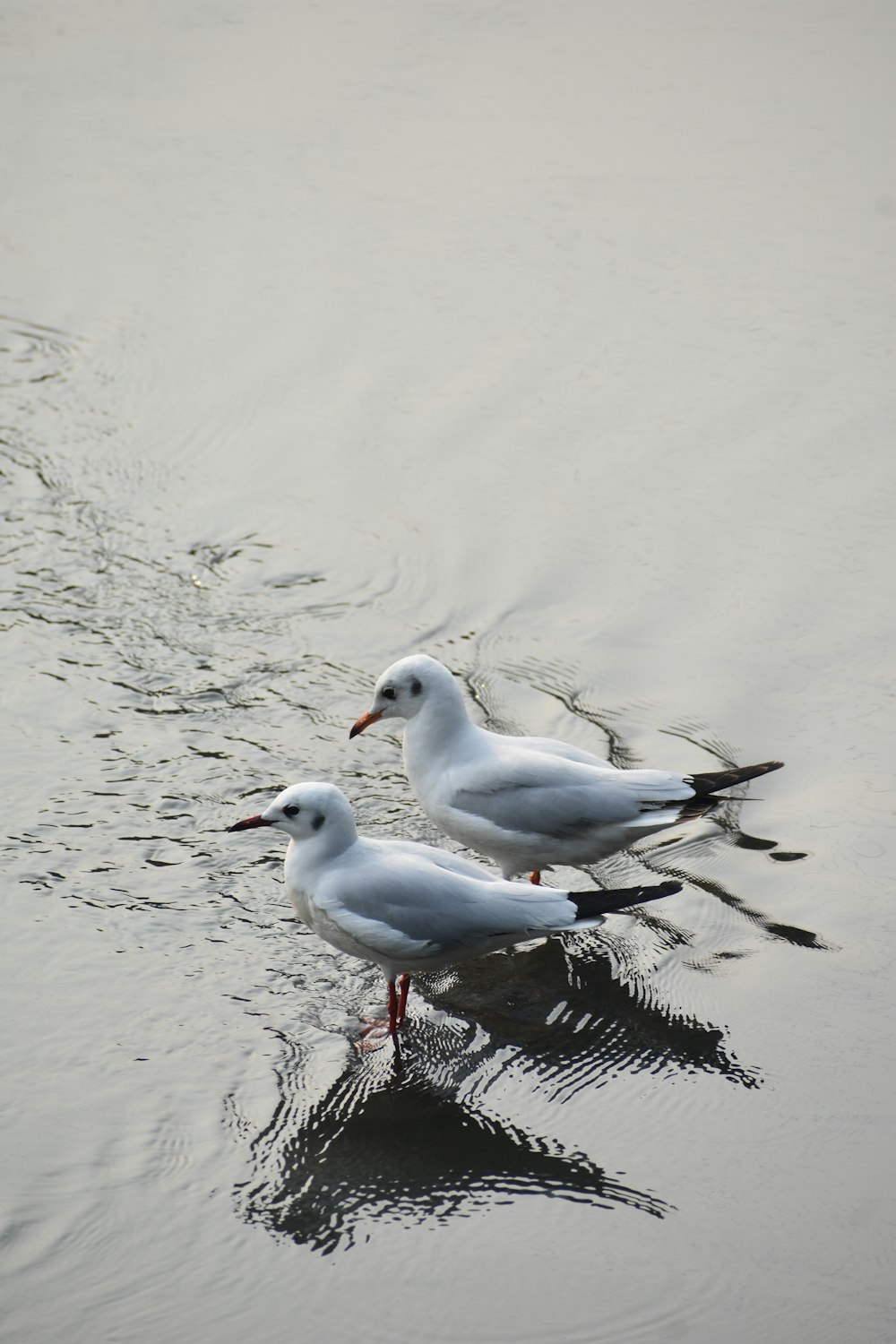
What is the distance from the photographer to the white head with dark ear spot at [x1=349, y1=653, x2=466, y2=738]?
5203mm

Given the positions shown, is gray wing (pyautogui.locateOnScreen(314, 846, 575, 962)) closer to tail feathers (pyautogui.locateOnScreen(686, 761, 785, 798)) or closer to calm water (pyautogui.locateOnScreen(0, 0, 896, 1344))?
calm water (pyautogui.locateOnScreen(0, 0, 896, 1344))

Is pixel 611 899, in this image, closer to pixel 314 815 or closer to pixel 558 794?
pixel 558 794

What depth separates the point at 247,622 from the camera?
657cm

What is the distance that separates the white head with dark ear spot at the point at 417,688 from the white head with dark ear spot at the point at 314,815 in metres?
0.68

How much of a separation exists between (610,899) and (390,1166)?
0.98m

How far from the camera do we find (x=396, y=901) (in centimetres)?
444

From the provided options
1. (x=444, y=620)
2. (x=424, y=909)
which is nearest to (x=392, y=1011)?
(x=424, y=909)

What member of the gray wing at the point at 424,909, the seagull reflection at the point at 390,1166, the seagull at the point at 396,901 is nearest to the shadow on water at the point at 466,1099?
the seagull reflection at the point at 390,1166

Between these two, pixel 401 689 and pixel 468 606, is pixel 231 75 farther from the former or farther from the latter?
pixel 401 689

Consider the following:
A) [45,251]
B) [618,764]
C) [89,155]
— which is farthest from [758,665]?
[89,155]

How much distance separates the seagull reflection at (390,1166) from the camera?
153 inches

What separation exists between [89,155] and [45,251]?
1.17 meters

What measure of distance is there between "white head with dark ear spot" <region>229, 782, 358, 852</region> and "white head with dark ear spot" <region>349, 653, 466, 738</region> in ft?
2.22

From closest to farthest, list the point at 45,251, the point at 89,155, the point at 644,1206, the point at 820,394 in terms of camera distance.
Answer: the point at 644,1206
the point at 820,394
the point at 45,251
the point at 89,155
